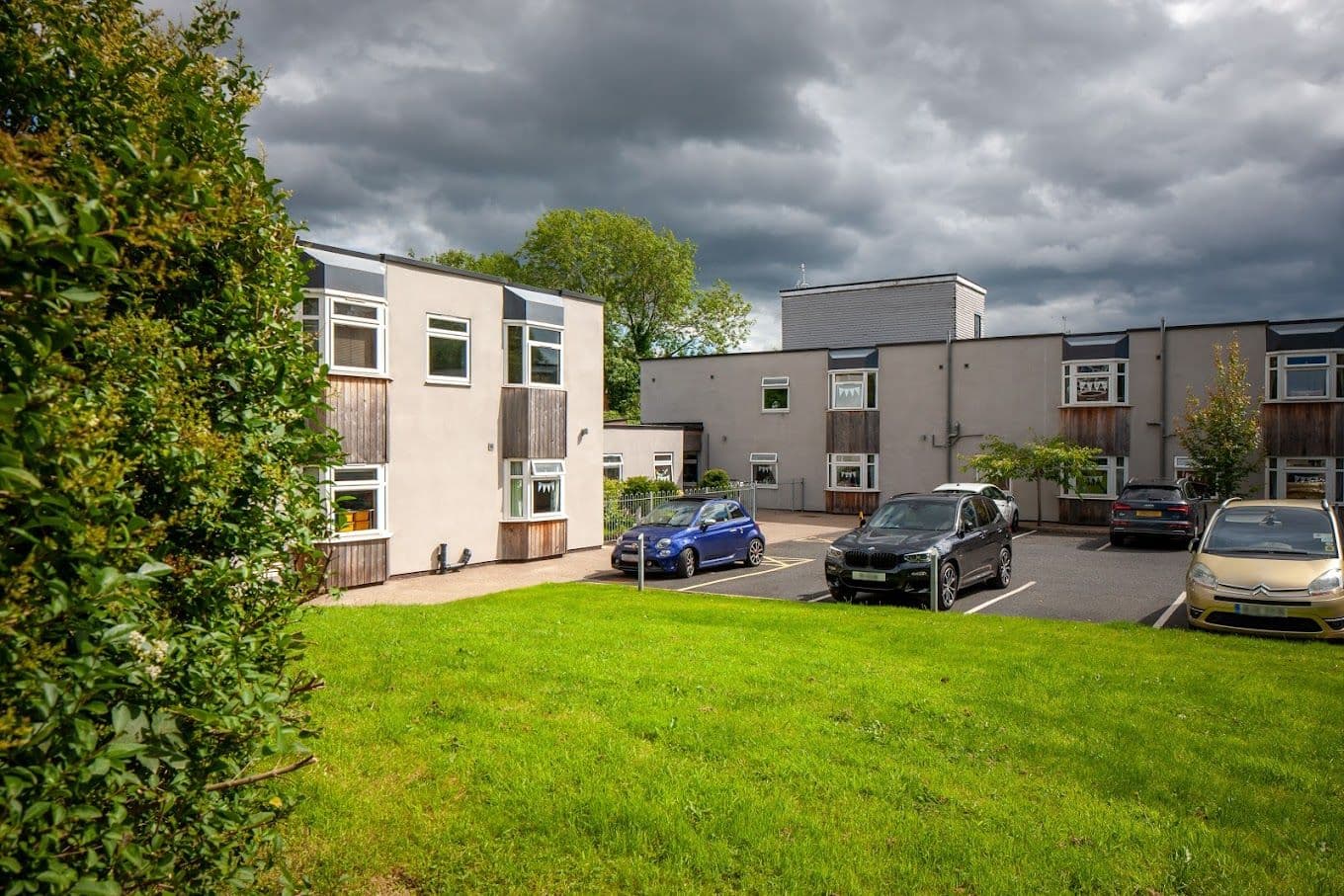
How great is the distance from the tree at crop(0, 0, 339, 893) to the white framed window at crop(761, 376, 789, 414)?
1336 inches

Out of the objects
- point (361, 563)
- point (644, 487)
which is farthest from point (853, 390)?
point (361, 563)

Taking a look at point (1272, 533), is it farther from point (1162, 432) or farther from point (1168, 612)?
point (1162, 432)

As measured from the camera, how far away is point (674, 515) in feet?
65.3

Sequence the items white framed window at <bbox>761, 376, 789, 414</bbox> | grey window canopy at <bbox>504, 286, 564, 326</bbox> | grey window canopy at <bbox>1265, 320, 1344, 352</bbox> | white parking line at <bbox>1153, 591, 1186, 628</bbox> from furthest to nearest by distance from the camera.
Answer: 1. white framed window at <bbox>761, 376, 789, 414</bbox>
2. grey window canopy at <bbox>1265, 320, 1344, 352</bbox>
3. grey window canopy at <bbox>504, 286, 564, 326</bbox>
4. white parking line at <bbox>1153, 591, 1186, 628</bbox>

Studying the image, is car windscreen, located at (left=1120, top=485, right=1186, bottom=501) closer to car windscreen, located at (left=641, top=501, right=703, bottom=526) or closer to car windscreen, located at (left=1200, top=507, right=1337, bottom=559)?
car windscreen, located at (left=1200, top=507, right=1337, bottom=559)

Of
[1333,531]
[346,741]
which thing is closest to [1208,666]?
[1333,531]

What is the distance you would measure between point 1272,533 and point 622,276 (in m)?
46.6

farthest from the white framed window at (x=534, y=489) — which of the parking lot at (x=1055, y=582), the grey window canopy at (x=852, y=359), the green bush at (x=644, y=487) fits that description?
the grey window canopy at (x=852, y=359)

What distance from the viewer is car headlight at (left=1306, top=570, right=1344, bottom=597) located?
10633 millimetres

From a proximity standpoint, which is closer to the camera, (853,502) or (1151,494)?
(1151,494)

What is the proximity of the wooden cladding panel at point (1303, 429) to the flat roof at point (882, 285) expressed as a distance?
661 inches

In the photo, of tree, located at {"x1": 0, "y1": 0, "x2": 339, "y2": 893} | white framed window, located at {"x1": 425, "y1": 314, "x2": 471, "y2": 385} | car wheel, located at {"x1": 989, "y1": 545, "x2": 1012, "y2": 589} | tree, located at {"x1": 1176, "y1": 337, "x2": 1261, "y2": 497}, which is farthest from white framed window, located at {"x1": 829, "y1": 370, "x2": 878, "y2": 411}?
tree, located at {"x1": 0, "y1": 0, "x2": 339, "y2": 893}

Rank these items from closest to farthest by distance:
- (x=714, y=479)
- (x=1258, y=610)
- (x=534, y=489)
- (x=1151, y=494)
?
(x=1258, y=610) < (x=534, y=489) < (x=1151, y=494) < (x=714, y=479)

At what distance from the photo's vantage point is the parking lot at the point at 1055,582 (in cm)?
1415
